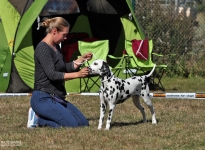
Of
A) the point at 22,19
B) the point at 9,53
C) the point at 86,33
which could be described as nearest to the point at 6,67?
the point at 9,53

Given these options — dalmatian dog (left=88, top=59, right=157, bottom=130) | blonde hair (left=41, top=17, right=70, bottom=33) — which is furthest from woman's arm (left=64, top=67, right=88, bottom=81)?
blonde hair (left=41, top=17, right=70, bottom=33)

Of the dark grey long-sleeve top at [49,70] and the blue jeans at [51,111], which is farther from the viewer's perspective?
the blue jeans at [51,111]

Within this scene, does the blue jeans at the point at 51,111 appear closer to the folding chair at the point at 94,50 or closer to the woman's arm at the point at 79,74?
the woman's arm at the point at 79,74

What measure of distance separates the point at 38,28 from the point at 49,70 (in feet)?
11.9

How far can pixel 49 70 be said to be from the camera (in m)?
6.82

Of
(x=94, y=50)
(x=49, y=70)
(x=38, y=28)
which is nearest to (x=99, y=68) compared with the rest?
(x=49, y=70)

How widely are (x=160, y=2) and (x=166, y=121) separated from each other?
21.5 feet

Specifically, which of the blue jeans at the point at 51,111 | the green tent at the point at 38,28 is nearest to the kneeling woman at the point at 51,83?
the blue jeans at the point at 51,111

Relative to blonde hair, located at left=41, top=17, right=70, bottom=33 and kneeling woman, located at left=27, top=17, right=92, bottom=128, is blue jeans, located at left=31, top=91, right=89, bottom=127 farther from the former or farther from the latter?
blonde hair, located at left=41, top=17, right=70, bottom=33

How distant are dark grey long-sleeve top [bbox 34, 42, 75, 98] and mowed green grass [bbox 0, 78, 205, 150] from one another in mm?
525

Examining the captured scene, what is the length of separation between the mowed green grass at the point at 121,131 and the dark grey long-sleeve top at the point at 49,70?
53 cm

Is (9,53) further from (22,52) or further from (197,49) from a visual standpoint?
(197,49)

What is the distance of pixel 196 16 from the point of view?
14172 mm

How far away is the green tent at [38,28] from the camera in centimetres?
1060
